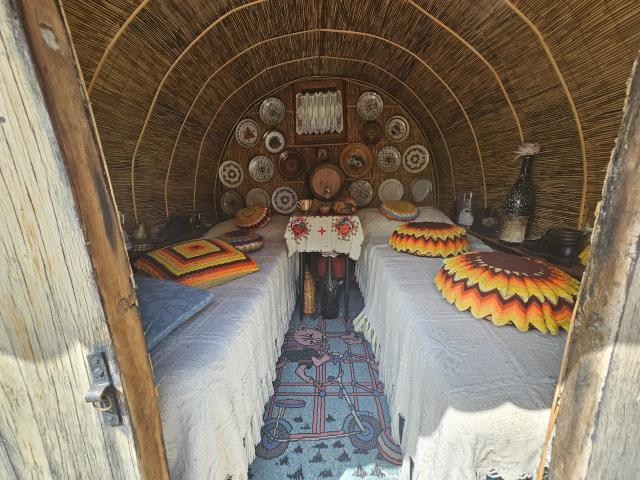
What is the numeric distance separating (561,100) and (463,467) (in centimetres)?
189

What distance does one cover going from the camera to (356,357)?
2.12m

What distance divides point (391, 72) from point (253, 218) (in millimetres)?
2053

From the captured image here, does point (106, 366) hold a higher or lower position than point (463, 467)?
higher

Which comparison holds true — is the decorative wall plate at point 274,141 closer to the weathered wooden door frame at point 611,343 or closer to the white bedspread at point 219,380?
the white bedspread at point 219,380

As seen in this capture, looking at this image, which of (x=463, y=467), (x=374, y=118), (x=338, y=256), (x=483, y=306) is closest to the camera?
(x=463, y=467)

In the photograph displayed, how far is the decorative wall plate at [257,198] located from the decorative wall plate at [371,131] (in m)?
1.43

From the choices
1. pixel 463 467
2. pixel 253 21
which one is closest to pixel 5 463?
pixel 463 467

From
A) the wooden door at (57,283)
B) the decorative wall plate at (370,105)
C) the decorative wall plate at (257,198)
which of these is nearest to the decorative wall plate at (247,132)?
the decorative wall plate at (257,198)

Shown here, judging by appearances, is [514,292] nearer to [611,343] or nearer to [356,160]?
[611,343]

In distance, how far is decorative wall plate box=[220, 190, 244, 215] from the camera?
348 centimetres

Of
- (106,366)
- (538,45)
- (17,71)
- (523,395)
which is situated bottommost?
(523,395)

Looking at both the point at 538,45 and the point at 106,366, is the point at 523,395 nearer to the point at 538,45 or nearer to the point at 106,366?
the point at 106,366

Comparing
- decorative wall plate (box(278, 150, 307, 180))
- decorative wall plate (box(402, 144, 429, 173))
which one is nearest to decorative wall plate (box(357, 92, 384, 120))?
decorative wall plate (box(402, 144, 429, 173))

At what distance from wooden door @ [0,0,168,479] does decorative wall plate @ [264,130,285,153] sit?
9.88 feet
